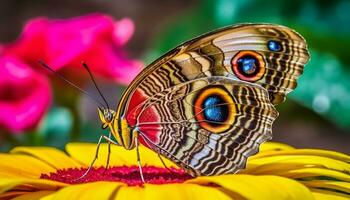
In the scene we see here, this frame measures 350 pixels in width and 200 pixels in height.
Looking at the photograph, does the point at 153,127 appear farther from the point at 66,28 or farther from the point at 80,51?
the point at 66,28

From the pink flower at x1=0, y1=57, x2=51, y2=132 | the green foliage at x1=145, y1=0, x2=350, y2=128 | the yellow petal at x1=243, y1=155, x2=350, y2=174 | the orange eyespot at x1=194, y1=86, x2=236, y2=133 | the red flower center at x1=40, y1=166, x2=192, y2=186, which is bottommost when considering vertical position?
the red flower center at x1=40, y1=166, x2=192, y2=186

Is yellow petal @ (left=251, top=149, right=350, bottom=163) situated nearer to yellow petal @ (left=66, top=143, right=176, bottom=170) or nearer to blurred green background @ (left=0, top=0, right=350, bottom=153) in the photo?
yellow petal @ (left=66, top=143, right=176, bottom=170)

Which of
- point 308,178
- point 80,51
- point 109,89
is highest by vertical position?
point 109,89

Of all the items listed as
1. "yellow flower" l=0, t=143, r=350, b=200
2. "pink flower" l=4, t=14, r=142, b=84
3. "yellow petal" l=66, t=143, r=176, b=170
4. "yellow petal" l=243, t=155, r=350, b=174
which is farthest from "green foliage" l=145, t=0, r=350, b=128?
"yellow petal" l=243, t=155, r=350, b=174

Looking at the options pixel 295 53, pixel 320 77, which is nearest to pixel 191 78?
pixel 295 53

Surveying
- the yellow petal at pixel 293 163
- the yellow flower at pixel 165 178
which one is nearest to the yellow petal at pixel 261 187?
the yellow flower at pixel 165 178

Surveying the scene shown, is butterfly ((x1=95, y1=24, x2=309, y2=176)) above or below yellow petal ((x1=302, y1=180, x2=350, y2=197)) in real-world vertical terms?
above
